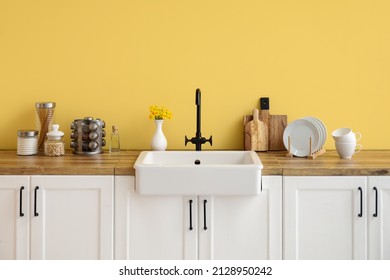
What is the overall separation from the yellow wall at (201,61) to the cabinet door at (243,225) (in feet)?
2.47

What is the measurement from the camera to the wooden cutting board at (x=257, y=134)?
356cm

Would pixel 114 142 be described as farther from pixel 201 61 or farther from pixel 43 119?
pixel 201 61

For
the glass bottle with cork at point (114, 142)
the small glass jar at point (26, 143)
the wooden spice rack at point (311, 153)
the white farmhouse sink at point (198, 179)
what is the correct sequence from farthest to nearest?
the glass bottle with cork at point (114, 142)
the small glass jar at point (26, 143)
the wooden spice rack at point (311, 153)
the white farmhouse sink at point (198, 179)

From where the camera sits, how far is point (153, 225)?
117 inches

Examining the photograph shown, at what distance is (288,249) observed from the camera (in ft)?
9.80

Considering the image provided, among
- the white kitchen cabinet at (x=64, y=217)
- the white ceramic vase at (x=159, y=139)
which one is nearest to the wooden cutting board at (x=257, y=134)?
the white ceramic vase at (x=159, y=139)

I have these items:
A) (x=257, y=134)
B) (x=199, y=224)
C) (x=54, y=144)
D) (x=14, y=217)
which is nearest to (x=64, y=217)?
(x=14, y=217)

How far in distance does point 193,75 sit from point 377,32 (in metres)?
1.12

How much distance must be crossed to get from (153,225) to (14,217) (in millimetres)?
682

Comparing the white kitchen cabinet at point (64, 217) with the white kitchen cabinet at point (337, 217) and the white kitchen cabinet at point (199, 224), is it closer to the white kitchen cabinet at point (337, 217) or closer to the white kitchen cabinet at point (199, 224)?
the white kitchen cabinet at point (199, 224)

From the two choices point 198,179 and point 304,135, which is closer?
point 198,179

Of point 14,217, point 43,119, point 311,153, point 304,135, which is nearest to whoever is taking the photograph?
point 14,217

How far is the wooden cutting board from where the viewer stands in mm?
3562

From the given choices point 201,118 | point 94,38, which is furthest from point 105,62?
point 201,118
